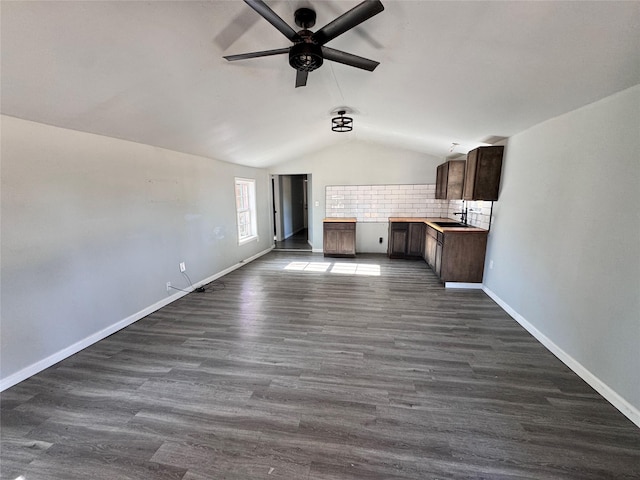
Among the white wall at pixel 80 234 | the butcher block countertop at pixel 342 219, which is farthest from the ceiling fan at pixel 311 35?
the butcher block countertop at pixel 342 219

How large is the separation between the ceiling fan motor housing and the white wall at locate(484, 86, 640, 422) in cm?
214

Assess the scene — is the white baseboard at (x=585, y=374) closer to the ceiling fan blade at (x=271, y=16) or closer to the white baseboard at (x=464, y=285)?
the white baseboard at (x=464, y=285)

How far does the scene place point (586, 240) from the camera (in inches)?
86.6

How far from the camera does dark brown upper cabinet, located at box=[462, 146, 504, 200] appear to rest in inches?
142

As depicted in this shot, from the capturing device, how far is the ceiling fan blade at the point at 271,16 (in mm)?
1241

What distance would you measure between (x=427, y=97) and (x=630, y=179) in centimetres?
169

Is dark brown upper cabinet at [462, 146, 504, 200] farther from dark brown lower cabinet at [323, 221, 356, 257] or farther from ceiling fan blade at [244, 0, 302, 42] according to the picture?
ceiling fan blade at [244, 0, 302, 42]

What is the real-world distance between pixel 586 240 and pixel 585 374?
1076 mm

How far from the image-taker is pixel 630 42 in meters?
1.45

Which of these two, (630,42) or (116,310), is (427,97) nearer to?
(630,42)

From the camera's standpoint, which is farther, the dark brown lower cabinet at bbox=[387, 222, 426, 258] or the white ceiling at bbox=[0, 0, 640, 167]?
the dark brown lower cabinet at bbox=[387, 222, 426, 258]

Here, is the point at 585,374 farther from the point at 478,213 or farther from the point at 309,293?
the point at 309,293

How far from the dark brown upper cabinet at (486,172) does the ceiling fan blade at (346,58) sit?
2.64m

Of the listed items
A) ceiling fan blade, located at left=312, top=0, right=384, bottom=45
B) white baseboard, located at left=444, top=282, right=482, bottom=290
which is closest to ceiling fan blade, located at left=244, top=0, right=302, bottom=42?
ceiling fan blade, located at left=312, top=0, right=384, bottom=45
